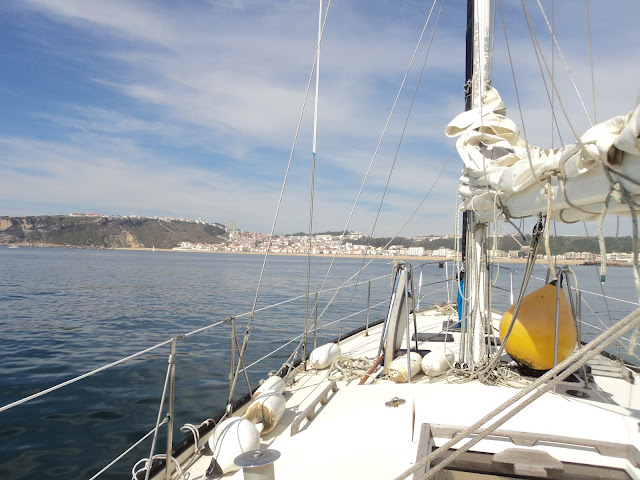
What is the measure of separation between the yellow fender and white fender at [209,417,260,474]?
2.73m

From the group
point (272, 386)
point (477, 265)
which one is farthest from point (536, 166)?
point (272, 386)

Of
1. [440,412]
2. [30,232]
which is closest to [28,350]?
[440,412]

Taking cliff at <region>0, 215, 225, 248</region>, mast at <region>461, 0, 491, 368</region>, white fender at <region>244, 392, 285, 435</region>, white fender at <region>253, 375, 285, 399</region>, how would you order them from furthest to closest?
cliff at <region>0, 215, 225, 248</region>, mast at <region>461, 0, 491, 368</region>, white fender at <region>253, 375, 285, 399</region>, white fender at <region>244, 392, 285, 435</region>

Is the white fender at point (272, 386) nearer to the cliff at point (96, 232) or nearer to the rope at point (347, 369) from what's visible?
the rope at point (347, 369)

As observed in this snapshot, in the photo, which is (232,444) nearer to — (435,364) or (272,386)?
(272,386)

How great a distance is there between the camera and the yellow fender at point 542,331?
4.36 m

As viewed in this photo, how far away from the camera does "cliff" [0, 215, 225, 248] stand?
13562cm

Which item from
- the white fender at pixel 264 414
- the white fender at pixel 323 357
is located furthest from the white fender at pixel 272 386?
the white fender at pixel 323 357

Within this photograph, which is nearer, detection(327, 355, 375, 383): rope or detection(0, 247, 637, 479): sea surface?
detection(0, 247, 637, 479): sea surface

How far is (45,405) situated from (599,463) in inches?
287

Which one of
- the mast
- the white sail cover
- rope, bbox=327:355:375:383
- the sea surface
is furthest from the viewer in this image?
rope, bbox=327:355:375:383

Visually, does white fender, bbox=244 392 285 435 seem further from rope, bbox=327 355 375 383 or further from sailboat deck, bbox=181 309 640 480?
rope, bbox=327 355 375 383

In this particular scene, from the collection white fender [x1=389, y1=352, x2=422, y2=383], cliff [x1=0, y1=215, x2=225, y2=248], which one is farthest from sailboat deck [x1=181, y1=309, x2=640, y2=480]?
cliff [x1=0, y1=215, x2=225, y2=248]

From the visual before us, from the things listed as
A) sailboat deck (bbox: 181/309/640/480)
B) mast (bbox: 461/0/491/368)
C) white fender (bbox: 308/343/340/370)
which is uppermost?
mast (bbox: 461/0/491/368)
